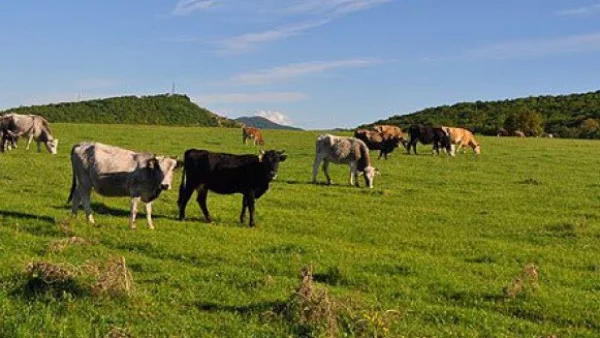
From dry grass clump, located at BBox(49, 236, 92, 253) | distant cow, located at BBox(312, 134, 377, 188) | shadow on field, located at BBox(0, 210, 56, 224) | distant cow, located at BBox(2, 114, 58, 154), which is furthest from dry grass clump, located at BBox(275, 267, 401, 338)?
distant cow, located at BBox(2, 114, 58, 154)

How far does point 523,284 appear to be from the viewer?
10.4m

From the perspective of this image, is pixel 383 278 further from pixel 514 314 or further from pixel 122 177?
pixel 122 177

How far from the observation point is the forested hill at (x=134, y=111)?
332 ft

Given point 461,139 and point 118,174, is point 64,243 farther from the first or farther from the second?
point 461,139

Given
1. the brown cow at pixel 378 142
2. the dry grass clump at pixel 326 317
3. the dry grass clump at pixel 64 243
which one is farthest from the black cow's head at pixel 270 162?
the brown cow at pixel 378 142

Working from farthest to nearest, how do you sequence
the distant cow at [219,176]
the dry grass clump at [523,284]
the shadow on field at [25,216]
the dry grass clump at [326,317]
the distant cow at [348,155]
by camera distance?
the distant cow at [348,155]
the distant cow at [219,176]
the shadow on field at [25,216]
the dry grass clump at [523,284]
the dry grass clump at [326,317]

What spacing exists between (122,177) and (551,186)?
661 inches

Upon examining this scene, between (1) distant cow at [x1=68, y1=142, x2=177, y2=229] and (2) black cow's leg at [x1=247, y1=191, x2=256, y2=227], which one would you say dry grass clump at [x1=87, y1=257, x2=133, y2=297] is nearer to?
(1) distant cow at [x1=68, y1=142, x2=177, y2=229]

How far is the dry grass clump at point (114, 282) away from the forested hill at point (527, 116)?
68547mm

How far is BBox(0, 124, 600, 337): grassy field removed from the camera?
8.52m

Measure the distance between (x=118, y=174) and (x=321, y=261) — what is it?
551 centimetres

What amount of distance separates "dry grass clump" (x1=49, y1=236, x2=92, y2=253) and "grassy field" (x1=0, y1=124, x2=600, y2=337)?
6 cm

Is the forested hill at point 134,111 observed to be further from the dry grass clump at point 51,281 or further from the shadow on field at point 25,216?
the dry grass clump at point 51,281

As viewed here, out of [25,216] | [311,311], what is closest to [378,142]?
[25,216]
